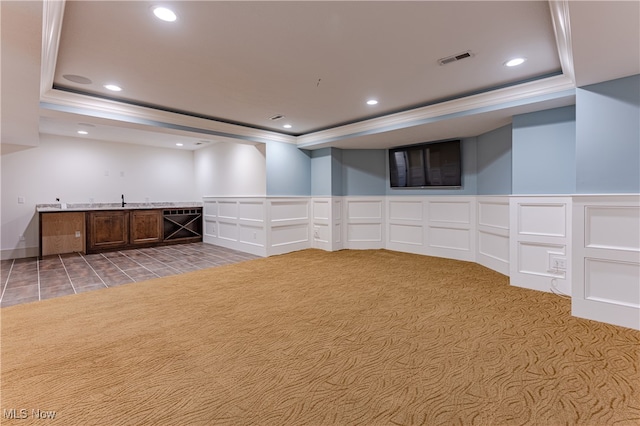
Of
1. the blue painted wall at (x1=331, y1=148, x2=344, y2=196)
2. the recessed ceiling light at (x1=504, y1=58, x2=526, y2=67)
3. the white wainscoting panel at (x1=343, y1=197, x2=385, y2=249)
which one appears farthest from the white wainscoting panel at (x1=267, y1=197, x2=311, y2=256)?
the recessed ceiling light at (x1=504, y1=58, x2=526, y2=67)

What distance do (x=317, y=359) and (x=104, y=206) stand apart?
23.9 feet

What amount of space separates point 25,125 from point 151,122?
167 centimetres

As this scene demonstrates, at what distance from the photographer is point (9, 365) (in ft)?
6.55

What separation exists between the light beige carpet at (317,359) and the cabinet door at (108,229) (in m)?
3.46

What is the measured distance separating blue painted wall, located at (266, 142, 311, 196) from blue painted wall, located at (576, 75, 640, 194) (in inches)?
183

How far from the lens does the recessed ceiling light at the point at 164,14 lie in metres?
2.04

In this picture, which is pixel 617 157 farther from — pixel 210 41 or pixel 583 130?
pixel 210 41

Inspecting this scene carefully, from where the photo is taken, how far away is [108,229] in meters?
6.40

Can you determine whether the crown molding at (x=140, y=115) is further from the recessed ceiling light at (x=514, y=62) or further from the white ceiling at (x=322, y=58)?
the recessed ceiling light at (x=514, y=62)

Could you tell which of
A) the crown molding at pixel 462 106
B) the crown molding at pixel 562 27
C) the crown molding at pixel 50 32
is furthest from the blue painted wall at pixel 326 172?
the crown molding at pixel 50 32

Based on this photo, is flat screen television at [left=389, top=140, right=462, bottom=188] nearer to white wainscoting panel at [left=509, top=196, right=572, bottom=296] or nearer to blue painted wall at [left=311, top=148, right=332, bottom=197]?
blue painted wall at [left=311, top=148, right=332, bottom=197]

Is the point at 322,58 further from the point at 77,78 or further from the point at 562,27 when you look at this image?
the point at 77,78

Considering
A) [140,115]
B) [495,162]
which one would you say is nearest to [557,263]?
[495,162]

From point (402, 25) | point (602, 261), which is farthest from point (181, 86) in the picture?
point (602, 261)
